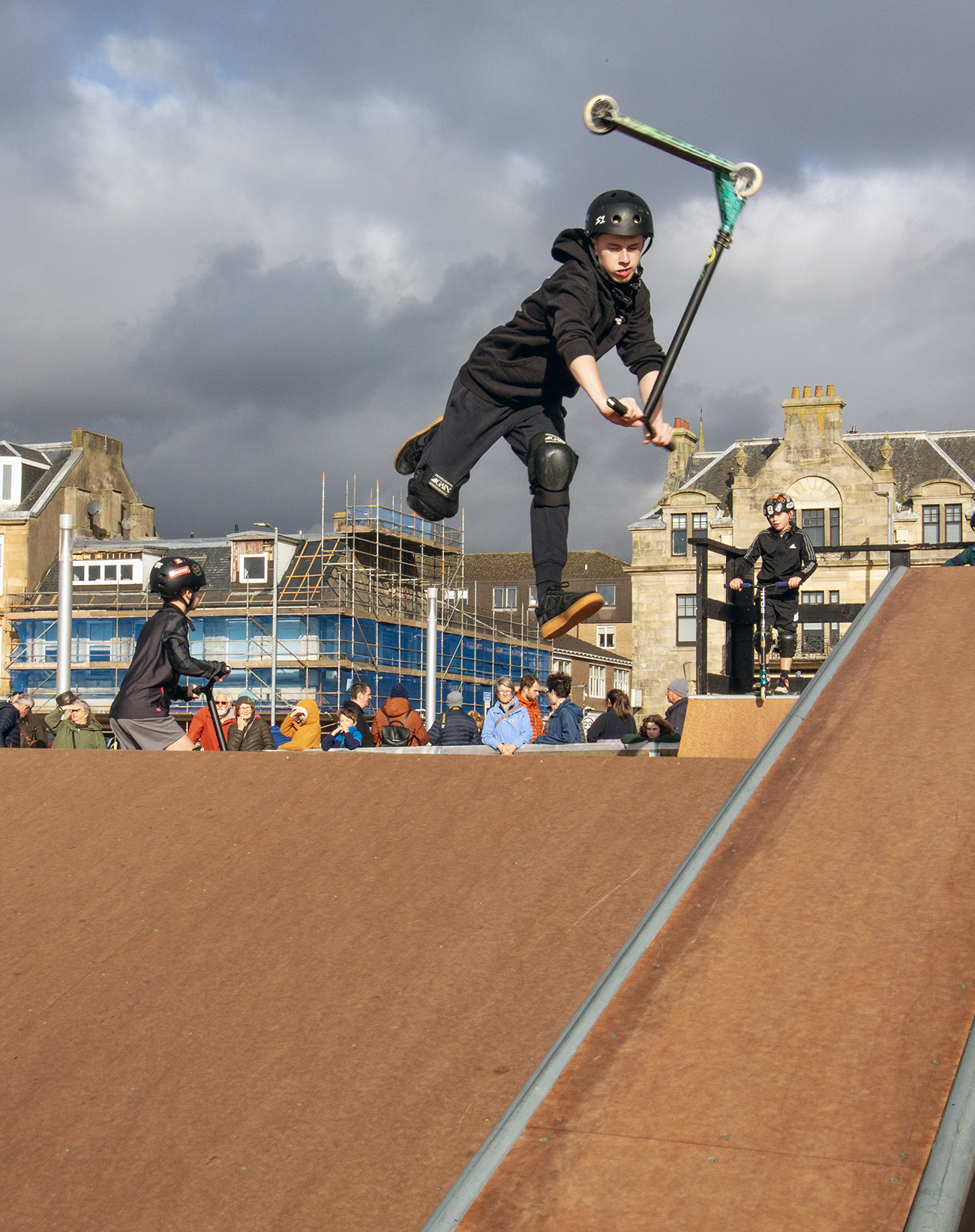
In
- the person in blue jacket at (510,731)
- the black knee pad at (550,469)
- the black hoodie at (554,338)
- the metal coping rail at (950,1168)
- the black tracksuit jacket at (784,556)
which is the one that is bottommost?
the metal coping rail at (950,1168)

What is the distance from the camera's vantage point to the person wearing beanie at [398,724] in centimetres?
930

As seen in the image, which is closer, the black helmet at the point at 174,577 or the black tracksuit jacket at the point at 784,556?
the black helmet at the point at 174,577

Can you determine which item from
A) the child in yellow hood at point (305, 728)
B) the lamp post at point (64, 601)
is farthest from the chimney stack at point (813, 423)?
the child in yellow hood at point (305, 728)

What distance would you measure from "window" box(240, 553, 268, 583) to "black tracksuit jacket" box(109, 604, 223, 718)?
37024 millimetres

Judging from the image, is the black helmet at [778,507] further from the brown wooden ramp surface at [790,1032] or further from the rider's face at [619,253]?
the brown wooden ramp surface at [790,1032]

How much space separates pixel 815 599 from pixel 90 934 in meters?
40.7

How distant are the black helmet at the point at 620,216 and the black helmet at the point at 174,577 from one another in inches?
112

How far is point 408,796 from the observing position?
4.36 meters

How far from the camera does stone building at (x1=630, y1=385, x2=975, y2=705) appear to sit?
141 ft

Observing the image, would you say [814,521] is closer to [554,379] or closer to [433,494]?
[554,379]

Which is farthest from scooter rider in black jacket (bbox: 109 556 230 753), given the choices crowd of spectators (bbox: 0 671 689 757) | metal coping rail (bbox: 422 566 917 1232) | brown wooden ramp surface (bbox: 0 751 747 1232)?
metal coping rail (bbox: 422 566 917 1232)

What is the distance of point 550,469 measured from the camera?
19.3 ft

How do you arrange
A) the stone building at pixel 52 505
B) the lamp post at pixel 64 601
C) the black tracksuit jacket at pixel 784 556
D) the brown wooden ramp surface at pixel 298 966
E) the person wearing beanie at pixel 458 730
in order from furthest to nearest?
the stone building at pixel 52 505, the lamp post at pixel 64 601, the person wearing beanie at pixel 458 730, the black tracksuit jacket at pixel 784 556, the brown wooden ramp surface at pixel 298 966

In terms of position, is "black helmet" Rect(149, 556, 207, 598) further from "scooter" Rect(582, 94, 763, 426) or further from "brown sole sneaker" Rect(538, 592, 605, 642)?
"scooter" Rect(582, 94, 763, 426)
